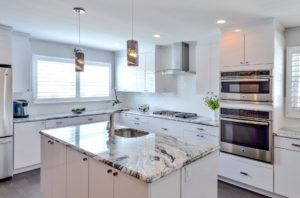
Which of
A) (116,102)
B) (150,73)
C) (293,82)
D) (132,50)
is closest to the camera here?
(132,50)

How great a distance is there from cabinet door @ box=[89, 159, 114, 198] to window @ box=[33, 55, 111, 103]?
315 centimetres

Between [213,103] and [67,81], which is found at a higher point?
[67,81]

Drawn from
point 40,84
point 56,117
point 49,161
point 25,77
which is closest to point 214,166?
point 49,161

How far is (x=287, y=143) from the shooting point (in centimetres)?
283

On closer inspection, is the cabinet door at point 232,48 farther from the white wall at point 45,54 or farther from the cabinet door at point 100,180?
the white wall at point 45,54

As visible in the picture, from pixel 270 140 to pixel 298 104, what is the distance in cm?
82

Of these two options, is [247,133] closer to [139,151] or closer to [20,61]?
[139,151]

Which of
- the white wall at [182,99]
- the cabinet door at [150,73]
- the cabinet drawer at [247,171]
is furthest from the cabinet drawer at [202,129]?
the cabinet door at [150,73]

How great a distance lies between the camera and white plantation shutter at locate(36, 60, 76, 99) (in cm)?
447

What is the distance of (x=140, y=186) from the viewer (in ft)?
4.87

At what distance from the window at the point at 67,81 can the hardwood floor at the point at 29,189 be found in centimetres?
164

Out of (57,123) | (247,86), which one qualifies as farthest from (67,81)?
(247,86)

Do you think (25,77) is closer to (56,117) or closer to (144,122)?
(56,117)

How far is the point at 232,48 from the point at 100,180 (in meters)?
2.68
